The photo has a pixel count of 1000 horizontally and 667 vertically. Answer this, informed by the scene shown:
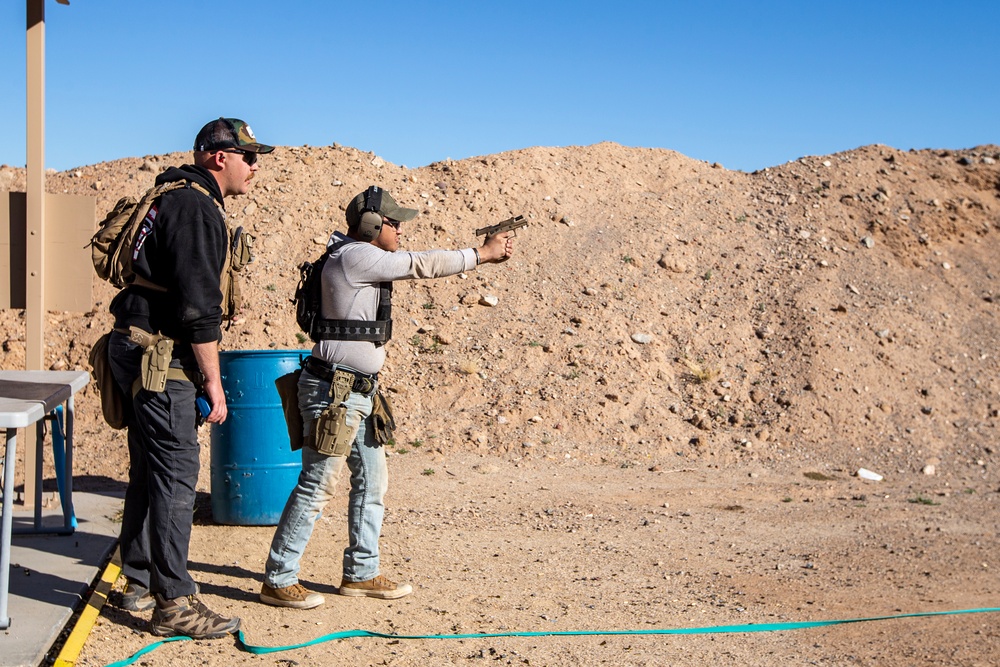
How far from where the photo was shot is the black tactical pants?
3.94 m

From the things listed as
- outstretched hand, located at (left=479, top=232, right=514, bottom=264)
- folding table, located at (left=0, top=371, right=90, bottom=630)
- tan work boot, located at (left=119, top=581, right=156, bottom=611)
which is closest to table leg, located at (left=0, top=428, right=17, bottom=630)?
folding table, located at (left=0, top=371, right=90, bottom=630)

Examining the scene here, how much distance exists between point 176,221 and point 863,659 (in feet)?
11.7

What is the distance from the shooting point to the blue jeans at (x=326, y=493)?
4438mm

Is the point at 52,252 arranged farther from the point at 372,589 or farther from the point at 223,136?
the point at 372,589

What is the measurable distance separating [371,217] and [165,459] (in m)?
1.43

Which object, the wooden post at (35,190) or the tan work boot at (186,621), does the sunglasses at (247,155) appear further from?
the wooden post at (35,190)

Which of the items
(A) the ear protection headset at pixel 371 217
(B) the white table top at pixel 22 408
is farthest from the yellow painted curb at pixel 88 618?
(A) the ear protection headset at pixel 371 217

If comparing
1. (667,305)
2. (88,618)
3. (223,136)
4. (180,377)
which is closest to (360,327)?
(180,377)

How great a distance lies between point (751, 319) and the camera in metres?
12.8

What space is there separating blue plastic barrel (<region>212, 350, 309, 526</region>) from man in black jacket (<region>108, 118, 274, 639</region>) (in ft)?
6.71

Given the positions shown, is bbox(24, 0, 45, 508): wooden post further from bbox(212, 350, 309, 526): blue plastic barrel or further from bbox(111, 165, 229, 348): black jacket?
bbox(111, 165, 229, 348): black jacket

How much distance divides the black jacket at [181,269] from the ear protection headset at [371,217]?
2.35 feet

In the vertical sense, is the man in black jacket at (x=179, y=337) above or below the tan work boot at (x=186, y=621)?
above

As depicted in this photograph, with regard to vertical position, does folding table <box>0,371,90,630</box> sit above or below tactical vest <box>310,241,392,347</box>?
below
